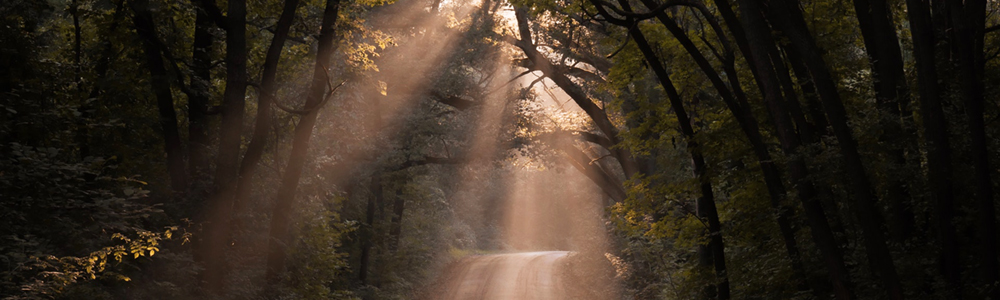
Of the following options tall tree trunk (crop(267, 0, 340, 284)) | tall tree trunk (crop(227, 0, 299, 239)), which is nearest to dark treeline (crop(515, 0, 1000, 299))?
tall tree trunk (crop(227, 0, 299, 239))

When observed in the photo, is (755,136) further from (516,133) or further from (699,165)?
(516,133)

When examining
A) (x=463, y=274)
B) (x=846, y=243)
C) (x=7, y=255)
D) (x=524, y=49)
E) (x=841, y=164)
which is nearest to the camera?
A: (x=7, y=255)

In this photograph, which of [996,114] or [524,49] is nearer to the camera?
[996,114]

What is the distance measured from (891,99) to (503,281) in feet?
70.0

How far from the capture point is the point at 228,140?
12039mm

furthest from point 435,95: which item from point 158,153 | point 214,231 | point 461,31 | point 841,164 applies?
point 841,164

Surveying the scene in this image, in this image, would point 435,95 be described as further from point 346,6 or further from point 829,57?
point 829,57

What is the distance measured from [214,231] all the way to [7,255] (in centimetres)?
467

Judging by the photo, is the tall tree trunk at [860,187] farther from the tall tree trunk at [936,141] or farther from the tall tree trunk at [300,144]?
the tall tree trunk at [300,144]

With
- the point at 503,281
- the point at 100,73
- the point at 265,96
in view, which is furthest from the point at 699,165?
the point at 503,281

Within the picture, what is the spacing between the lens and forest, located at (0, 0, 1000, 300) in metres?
8.13

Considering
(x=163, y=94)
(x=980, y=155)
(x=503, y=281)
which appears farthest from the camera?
(x=503, y=281)

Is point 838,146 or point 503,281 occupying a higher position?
point 838,146

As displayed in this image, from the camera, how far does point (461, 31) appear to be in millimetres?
22234
